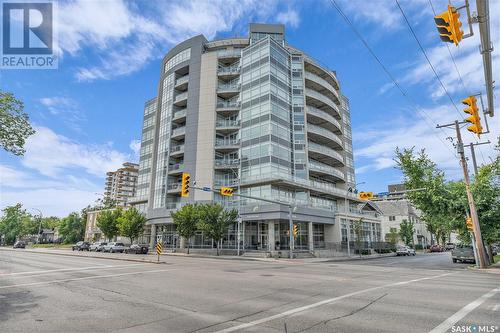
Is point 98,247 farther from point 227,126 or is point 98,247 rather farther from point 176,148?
point 227,126

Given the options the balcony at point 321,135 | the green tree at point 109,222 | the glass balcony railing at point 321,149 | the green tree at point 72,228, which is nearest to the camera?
the glass balcony railing at point 321,149

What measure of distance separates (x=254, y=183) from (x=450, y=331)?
3953 centimetres

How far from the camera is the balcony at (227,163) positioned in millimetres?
48628

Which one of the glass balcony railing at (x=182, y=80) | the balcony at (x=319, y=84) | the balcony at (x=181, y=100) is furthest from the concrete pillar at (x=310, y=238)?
the glass balcony railing at (x=182, y=80)

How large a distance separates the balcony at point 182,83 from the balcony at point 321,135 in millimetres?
23807

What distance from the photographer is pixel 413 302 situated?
854cm

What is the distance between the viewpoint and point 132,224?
5309cm

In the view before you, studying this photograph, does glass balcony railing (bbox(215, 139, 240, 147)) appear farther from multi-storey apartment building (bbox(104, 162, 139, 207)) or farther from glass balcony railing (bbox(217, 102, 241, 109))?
multi-storey apartment building (bbox(104, 162, 139, 207))

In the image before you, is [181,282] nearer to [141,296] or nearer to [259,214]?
[141,296]

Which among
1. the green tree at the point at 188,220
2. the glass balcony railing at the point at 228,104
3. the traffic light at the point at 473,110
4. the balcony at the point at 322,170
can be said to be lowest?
the green tree at the point at 188,220

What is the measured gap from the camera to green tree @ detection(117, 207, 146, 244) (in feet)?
174

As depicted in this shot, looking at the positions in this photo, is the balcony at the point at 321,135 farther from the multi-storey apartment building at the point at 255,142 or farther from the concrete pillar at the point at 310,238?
the concrete pillar at the point at 310,238

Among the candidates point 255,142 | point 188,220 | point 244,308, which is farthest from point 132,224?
point 244,308

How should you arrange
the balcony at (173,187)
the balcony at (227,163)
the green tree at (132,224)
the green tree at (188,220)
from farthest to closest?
the balcony at (173,187)
the green tree at (132,224)
the balcony at (227,163)
the green tree at (188,220)
